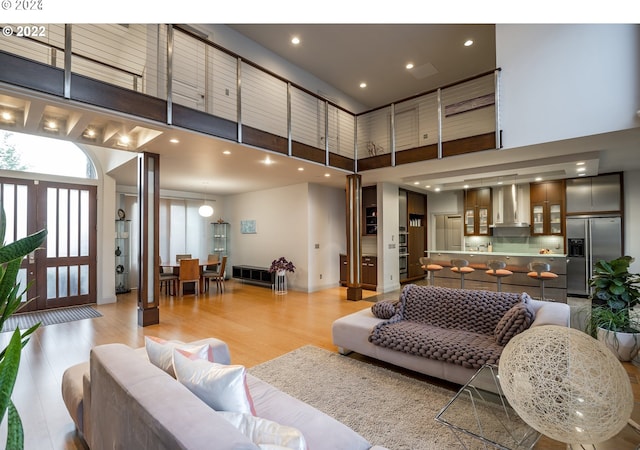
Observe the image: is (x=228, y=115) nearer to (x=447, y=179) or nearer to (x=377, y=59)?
(x=377, y=59)

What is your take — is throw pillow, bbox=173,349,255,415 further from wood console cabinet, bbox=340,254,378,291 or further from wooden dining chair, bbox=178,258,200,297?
wood console cabinet, bbox=340,254,378,291

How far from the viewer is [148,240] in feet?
15.5

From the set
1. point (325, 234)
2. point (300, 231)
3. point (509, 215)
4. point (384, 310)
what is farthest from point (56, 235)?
point (509, 215)

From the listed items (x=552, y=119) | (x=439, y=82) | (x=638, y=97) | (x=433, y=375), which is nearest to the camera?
(x=433, y=375)

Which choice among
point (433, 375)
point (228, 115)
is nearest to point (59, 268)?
point (228, 115)

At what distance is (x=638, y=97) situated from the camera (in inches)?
145

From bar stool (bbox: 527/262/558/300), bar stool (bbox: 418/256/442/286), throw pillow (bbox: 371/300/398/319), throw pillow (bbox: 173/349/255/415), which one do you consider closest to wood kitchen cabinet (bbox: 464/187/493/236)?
bar stool (bbox: 418/256/442/286)

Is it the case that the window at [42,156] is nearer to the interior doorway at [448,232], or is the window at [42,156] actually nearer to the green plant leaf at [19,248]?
the green plant leaf at [19,248]

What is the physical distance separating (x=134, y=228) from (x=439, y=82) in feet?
28.9

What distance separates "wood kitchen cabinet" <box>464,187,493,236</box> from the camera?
8031 millimetres

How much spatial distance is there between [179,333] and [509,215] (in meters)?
7.74

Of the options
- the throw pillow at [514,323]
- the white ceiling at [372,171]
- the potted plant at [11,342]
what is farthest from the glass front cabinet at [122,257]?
the throw pillow at [514,323]

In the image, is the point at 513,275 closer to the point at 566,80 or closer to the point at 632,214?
the point at 632,214

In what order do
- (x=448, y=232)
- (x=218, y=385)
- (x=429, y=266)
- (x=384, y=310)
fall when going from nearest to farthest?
(x=218, y=385) < (x=384, y=310) < (x=429, y=266) < (x=448, y=232)
